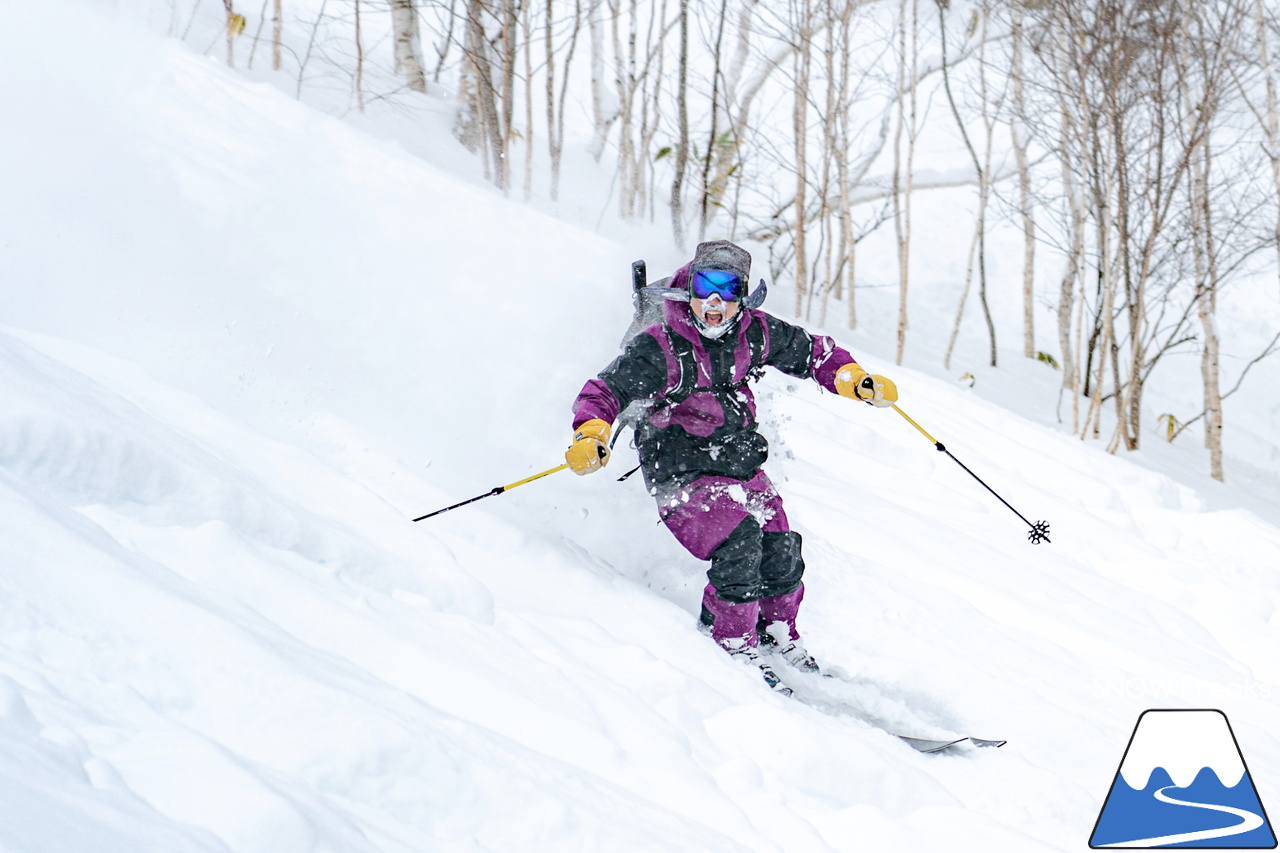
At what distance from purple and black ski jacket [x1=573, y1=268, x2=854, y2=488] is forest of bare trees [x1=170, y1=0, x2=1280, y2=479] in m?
4.92

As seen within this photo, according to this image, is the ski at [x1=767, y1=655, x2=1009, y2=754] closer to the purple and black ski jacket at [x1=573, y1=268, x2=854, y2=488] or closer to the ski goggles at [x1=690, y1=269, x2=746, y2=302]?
the purple and black ski jacket at [x1=573, y1=268, x2=854, y2=488]

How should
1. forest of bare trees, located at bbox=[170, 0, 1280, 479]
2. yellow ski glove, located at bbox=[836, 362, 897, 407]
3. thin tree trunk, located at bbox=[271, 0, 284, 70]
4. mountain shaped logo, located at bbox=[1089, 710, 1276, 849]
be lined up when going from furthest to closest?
thin tree trunk, located at bbox=[271, 0, 284, 70] < forest of bare trees, located at bbox=[170, 0, 1280, 479] < yellow ski glove, located at bbox=[836, 362, 897, 407] < mountain shaped logo, located at bbox=[1089, 710, 1276, 849]

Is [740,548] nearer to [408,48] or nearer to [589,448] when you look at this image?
[589,448]

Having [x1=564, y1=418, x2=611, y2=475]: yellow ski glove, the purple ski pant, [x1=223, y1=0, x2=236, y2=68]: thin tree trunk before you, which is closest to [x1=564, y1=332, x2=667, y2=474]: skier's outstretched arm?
[x1=564, y1=418, x2=611, y2=475]: yellow ski glove

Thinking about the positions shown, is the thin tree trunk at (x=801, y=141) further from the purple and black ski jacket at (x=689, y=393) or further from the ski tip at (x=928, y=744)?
the ski tip at (x=928, y=744)

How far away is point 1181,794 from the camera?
2602mm

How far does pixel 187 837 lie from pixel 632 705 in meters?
1.26

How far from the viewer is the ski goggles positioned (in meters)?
3.02

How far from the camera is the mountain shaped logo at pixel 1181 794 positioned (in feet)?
7.90

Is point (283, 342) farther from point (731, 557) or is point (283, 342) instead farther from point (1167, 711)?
point (1167, 711)

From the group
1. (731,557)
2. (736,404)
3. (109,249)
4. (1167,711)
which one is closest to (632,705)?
(731,557)

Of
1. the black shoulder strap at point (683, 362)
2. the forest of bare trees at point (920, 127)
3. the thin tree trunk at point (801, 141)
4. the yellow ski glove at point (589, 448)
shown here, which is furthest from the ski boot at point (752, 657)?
the thin tree trunk at point (801, 141)

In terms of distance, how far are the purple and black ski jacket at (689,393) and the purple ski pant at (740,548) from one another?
7cm

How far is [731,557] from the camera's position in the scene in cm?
300
